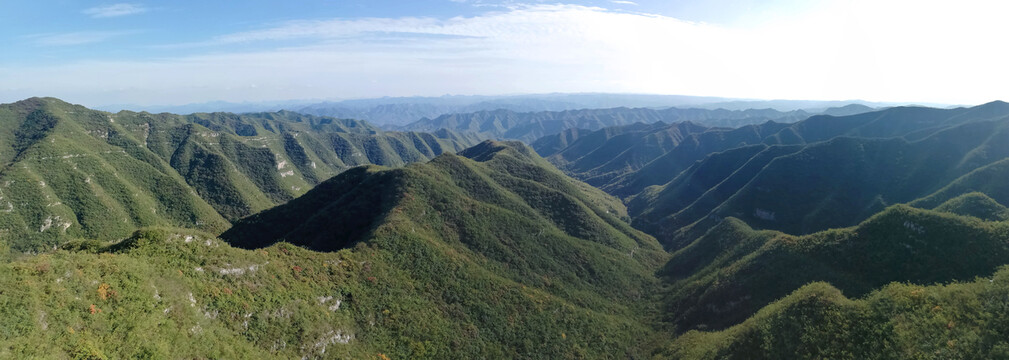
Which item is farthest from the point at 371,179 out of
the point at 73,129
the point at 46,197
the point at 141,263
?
the point at 73,129

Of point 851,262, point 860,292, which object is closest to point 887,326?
point 860,292

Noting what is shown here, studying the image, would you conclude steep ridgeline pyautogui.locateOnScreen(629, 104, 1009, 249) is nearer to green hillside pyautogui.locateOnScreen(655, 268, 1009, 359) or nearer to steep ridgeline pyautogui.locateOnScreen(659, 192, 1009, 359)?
steep ridgeline pyautogui.locateOnScreen(659, 192, 1009, 359)

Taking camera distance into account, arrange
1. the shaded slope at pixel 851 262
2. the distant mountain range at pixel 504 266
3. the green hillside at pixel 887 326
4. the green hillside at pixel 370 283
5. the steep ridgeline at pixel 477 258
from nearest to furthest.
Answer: the green hillside at pixel 370 283 < the distant mountain range at pixel 504 266 < the green hillside at pixel 887 326 < the shaded slope at pixel 851 262 < the steep ridgeline at pixel 477 258

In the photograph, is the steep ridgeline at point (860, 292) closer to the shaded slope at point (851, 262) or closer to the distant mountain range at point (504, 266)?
the shaded slope at point (851, 262)

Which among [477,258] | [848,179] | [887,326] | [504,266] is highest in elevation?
[848,179]

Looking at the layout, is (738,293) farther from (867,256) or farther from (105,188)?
(105,188)

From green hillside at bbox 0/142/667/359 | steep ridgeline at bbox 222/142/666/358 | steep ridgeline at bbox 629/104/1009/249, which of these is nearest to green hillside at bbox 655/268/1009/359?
green hillside at bbox 0/142/667/359

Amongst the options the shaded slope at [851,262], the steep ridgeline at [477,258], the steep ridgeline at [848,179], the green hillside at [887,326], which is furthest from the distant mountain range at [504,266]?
the steep ridgeline at [848,179]

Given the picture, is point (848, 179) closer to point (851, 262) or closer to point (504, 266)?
point (851, 262)
